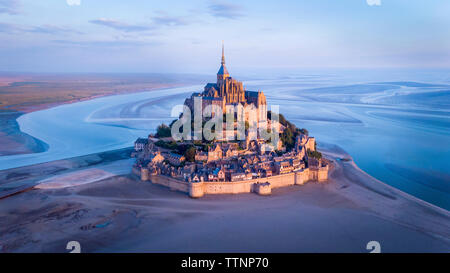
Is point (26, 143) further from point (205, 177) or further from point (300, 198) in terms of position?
point (300, 198)

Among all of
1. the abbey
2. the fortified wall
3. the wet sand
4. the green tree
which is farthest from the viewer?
the abbey

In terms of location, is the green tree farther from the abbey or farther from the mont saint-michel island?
the abbey

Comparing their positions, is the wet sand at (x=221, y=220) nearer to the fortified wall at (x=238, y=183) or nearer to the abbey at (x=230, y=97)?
the fortified wall at (x=238, y=183)

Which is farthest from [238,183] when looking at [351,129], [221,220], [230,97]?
[351,129]

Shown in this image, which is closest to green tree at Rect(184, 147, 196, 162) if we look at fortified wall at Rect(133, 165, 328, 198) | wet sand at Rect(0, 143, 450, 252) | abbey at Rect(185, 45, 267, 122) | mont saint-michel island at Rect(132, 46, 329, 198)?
mont saint-michel island at Rect(132, 46, 329, 198)

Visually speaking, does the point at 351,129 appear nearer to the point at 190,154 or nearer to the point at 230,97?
the point at 230,97

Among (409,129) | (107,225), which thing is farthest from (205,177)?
(409,129)

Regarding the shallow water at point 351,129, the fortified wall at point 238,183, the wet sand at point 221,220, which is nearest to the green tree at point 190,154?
the fortified wall at point 238,183
